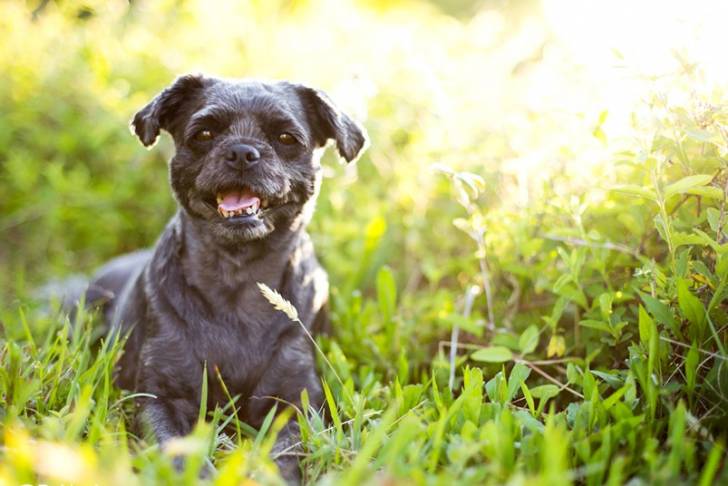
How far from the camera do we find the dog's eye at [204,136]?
3.46 metres

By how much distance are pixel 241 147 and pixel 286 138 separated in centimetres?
35

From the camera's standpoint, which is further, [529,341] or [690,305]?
[529,341]

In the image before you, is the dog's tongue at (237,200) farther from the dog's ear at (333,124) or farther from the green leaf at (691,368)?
the green leaf at (691,368)

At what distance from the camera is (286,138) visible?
354 centimetres

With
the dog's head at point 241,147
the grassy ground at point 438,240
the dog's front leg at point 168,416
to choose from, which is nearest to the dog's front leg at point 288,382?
the grassy ground at point 438,240

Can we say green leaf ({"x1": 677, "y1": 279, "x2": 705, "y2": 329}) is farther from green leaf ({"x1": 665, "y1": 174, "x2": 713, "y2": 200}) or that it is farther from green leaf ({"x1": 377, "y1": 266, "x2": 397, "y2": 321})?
green leaf ({"x1": 377, "y1": 266, "x2": 397, "y2": 321})

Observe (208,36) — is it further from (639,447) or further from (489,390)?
(639,447)

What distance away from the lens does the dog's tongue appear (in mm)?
3398

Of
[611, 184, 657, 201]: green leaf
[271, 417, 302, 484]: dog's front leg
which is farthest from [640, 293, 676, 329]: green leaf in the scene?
[271, 417, 302, 484]: dog's front leg

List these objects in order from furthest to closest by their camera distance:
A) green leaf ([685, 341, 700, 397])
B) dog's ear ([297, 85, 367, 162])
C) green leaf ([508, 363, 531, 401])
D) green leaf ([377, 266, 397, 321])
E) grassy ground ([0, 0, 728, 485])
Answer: green leaf ([377, 266, 397, 321]), dog's ear ([297, 85, 367, 162]), green leaf ([508, 363, 531, 401]), green leaf ([685, 341, 700, 397]), grassy ground ([0, 0, 728, 485])

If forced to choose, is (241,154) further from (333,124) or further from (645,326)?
(645,326)

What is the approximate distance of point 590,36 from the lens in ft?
13.8

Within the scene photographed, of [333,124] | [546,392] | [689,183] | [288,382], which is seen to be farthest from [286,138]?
[689,183]

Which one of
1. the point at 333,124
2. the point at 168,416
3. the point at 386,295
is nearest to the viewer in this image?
the point at 168,416
